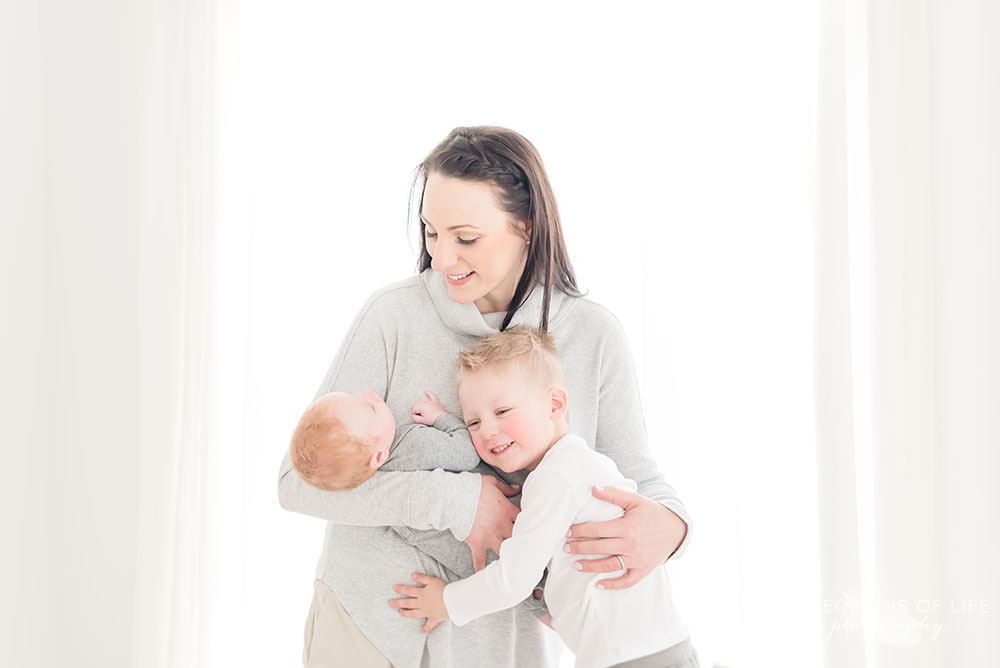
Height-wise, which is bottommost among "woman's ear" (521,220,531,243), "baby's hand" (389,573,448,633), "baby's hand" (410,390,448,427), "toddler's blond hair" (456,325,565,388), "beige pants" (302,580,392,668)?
"beige pants" (302,580,392,668)

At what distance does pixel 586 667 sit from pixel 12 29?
189 centimetres

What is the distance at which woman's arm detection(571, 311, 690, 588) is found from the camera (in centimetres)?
146

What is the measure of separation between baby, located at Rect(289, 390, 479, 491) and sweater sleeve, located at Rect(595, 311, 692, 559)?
28cm

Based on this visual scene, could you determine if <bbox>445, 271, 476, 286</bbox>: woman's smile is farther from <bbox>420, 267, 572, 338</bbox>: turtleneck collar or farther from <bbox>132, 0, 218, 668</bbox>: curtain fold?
<bbox>132, 0, 218, 668</bbox>: curtain fold

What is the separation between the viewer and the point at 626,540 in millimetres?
1465

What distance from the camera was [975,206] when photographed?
5.90 ft

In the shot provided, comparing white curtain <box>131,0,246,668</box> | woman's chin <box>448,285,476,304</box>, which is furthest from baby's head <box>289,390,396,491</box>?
white curtain <box>131,0,246,668</box>

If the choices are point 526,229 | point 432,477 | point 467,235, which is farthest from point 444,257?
point 432,477

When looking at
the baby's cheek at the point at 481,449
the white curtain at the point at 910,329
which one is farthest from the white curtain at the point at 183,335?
the white curtain at the point at 910,329

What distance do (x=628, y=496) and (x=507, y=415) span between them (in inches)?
10.1

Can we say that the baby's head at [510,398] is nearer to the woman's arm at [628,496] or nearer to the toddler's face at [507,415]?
the toddler's face at [507,415]

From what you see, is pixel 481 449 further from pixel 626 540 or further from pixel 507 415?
pixel 626 540

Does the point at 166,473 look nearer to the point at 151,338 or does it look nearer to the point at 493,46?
the point at 151,338

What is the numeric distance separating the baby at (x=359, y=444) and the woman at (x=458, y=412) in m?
0.04
